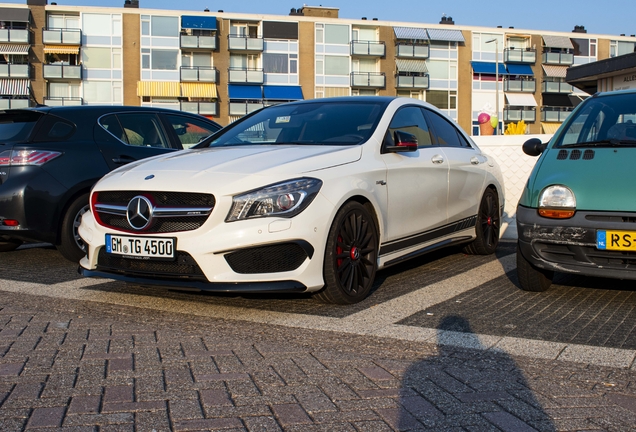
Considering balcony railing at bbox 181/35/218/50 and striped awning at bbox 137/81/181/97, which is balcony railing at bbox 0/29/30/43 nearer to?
striped awning at bbox 137/81/181/97

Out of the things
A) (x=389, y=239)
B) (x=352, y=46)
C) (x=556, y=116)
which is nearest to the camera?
(x=389, y=239)

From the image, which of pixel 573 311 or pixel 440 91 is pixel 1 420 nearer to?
pixel 573 311

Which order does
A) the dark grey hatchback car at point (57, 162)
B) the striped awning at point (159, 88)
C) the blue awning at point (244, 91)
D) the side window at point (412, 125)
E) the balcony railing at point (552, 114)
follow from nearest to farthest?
1. the side window at point (412, 125)
2. the dark grey hatchback car at point (57, 162)
3. the striped awning at point (159, 88)
4. the blue awning at point (244, 91)
5. the balcony railing at point (552, 114)

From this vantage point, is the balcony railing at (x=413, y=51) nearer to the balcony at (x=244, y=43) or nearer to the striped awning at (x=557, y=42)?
the striped awning at (x=557, y=42)

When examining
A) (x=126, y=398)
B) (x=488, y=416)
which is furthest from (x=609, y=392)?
(x=126, y=398)

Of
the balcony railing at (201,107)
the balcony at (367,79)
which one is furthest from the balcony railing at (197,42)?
the balcony at (367,79)

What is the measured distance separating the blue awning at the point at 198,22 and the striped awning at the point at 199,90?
477 cm

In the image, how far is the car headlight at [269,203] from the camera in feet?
14.9

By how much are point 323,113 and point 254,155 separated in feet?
3.67

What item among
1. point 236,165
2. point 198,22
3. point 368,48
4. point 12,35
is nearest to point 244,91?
point 198,22

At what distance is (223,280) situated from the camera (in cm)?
454

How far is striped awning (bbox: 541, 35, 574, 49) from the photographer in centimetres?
7012

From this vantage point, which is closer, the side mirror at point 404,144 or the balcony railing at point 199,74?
the side mirror at point 404,144

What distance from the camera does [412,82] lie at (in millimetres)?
66688
